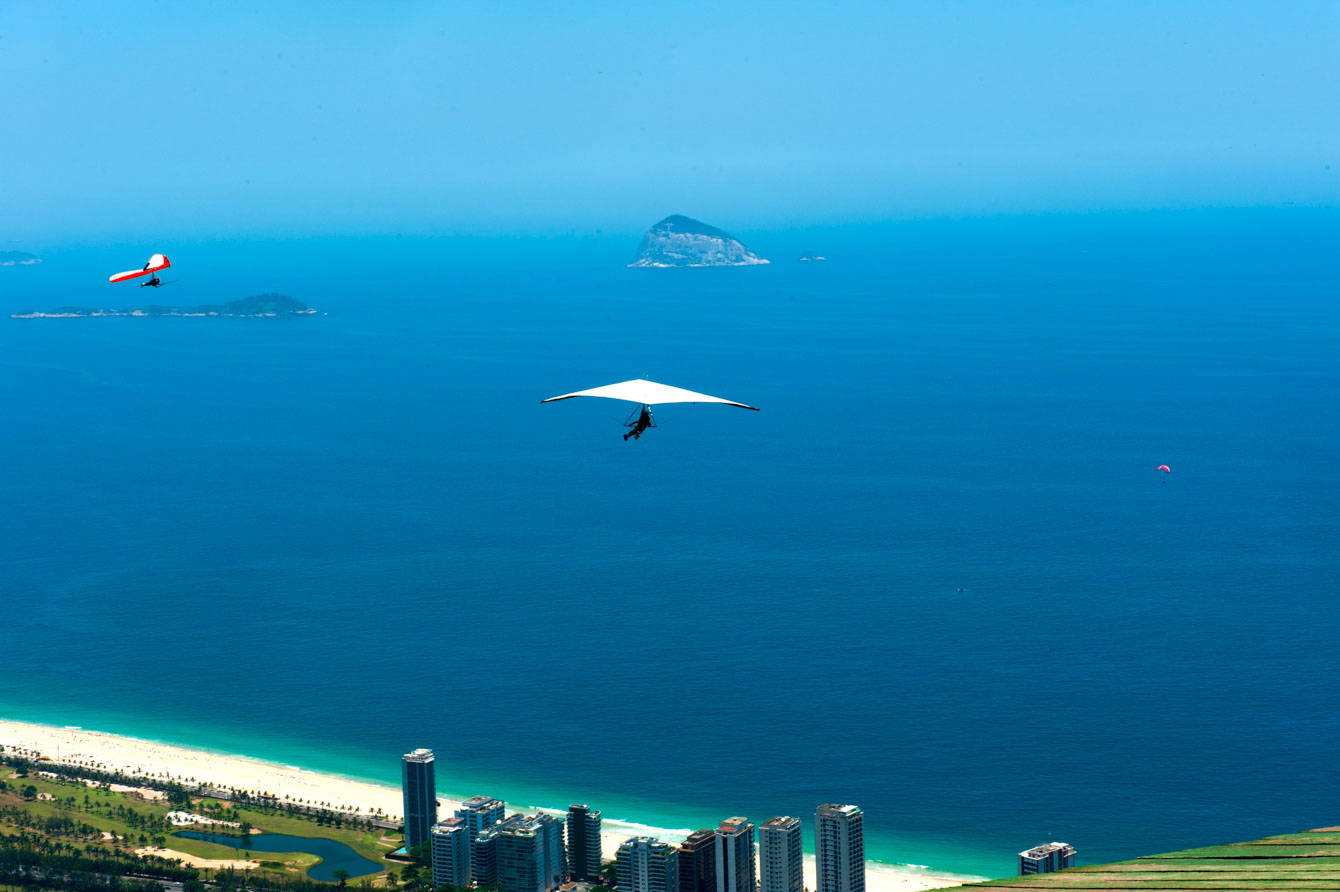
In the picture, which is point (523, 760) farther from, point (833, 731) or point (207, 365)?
point (207, 365)

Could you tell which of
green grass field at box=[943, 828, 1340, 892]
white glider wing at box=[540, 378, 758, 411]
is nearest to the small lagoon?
white glider wing at box=[540, 378, 758, 411]

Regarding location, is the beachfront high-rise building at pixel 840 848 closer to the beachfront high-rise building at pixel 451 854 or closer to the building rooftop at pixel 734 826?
the building rooftop at pixel 734 826

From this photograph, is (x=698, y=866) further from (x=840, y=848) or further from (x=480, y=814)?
(x=480, y=814)

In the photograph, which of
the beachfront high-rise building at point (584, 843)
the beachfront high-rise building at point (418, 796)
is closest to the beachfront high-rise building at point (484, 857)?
the beachfront high-rise building at point (584, 843)

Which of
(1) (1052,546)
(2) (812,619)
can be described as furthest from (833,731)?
(1) (1052,546)

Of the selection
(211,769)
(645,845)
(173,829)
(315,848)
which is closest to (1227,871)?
(645,845)
